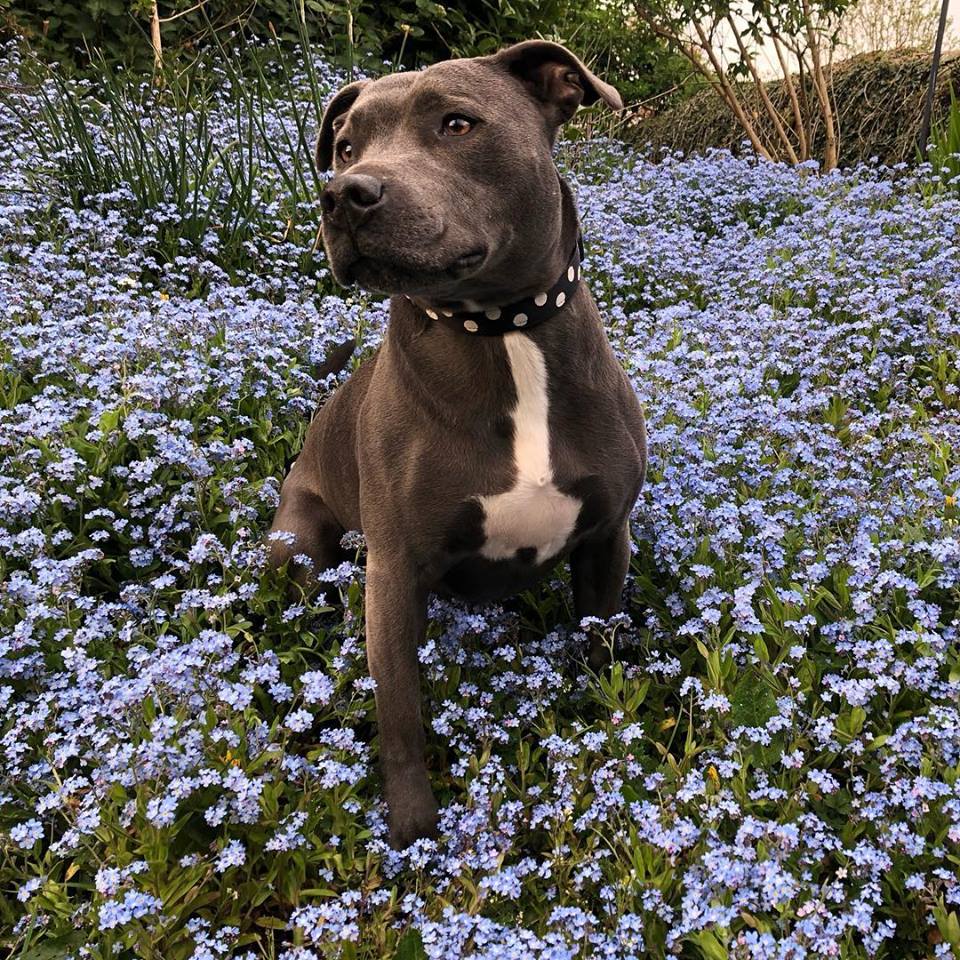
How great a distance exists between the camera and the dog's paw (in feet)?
7.75

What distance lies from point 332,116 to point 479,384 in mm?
1104

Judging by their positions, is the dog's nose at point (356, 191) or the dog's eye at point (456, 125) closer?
the dog's nose at point (356, 191)

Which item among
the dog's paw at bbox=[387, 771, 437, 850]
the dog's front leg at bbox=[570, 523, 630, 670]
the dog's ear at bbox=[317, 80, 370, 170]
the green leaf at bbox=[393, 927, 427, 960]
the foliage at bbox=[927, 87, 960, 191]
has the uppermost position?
the dog's ear at bbox=[317, 80, 370, 170]

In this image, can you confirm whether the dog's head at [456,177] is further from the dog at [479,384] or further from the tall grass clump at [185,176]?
the tall grass clump at [185,176]

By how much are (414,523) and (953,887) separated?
4.78ft

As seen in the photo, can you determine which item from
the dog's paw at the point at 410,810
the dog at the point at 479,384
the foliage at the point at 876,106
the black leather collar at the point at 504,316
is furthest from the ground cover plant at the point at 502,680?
the foliage at the point at 876,106

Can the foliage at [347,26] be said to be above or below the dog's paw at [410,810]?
above

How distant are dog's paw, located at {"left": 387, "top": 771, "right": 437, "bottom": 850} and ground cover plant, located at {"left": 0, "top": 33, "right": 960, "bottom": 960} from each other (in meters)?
0.05

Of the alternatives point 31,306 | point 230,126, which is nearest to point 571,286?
point 31,306

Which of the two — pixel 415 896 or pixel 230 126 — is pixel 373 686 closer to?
pixel 415 896

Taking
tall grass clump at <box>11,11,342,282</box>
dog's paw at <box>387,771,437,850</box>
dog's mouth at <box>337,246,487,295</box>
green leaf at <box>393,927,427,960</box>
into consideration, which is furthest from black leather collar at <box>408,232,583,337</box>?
tall grass clump at <box>11,11,342,282</box>

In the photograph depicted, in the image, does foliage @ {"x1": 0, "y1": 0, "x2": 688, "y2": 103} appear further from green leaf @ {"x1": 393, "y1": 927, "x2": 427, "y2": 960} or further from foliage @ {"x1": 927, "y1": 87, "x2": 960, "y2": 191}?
green leaf @ {"x1": 393, "y1": 927, "x2": 427, "y2": 960}

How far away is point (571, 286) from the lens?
2.55 metres

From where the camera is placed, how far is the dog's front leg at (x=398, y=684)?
2.41 metres
